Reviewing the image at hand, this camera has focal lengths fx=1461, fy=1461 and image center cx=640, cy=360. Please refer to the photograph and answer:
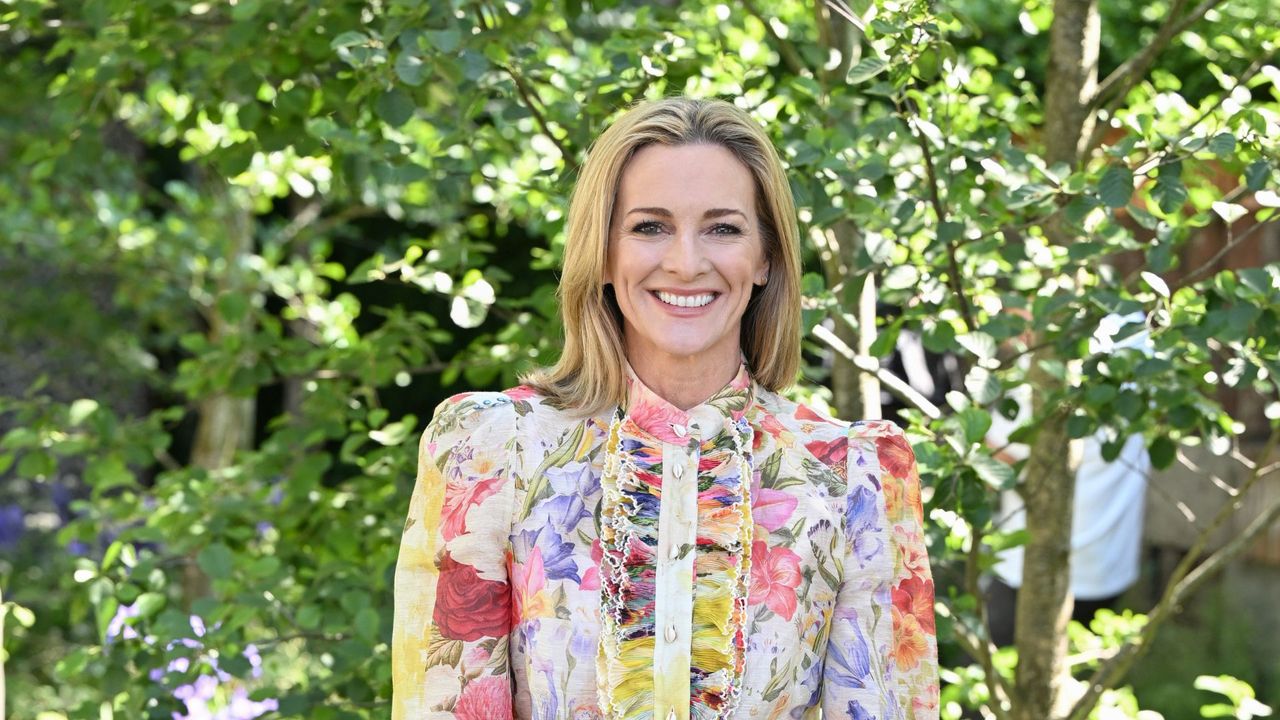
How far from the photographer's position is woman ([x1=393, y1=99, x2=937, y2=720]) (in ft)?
4.87

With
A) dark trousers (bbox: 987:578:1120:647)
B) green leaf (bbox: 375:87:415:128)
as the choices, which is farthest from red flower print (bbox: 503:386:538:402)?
dark trousers (bbox: 987:578:1120:647)

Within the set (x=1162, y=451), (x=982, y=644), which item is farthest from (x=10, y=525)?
(x=1162, y=451)

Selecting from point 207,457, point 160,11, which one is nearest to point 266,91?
point 160,11

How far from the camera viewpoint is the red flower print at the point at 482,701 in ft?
4.84

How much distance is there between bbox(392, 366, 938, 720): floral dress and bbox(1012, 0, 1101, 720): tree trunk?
118 cm

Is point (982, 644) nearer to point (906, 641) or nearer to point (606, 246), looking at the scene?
point (906, 641)

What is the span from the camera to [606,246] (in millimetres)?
1559

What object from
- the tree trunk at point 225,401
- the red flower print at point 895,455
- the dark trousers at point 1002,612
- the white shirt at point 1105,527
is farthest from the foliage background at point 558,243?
the dark trousers at point 1002,612

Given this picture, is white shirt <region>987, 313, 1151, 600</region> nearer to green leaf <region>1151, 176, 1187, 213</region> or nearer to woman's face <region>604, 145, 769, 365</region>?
green leaf <region>1151, 176, 1187, 213</region>

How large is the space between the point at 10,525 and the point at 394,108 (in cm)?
500

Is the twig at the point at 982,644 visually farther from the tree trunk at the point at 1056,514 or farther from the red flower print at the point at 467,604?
the red flower print at the point at 467,604

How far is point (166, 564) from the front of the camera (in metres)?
2.70

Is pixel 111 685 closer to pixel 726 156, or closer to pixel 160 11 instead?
pixel 160 11

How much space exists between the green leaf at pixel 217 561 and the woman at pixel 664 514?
903 millimetres
